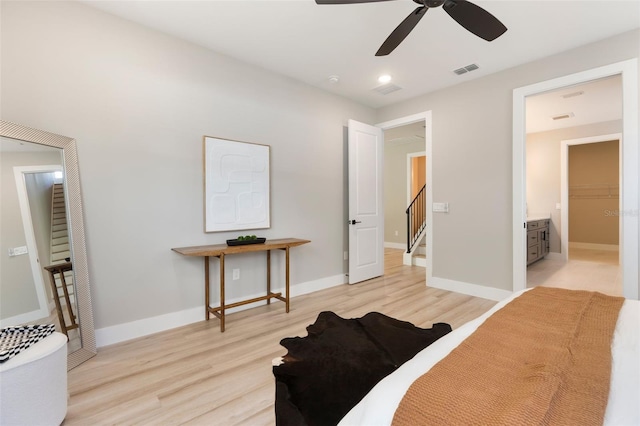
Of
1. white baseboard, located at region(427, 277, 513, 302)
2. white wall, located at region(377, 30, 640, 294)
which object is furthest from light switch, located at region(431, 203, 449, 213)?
white baseboard, located at region(427, 277, 513, 302)

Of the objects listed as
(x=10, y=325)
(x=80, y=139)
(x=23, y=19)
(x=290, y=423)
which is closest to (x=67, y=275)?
(x=10, y=325)

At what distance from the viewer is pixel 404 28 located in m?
1.99

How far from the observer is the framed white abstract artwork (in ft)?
9.69

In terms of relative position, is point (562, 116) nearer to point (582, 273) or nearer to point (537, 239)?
point (537, 239)

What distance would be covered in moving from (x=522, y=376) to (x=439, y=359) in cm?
24

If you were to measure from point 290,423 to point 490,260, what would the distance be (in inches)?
132

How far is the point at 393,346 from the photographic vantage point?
1.54 m

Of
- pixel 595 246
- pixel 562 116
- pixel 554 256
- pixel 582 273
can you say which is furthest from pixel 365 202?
pixel 595 246

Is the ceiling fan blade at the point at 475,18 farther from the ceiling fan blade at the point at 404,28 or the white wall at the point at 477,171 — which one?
the white wall at the point at 477,171

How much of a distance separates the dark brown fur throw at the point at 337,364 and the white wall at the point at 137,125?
5.37 feet

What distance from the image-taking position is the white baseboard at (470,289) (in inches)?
136

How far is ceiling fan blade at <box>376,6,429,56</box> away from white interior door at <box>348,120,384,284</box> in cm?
196

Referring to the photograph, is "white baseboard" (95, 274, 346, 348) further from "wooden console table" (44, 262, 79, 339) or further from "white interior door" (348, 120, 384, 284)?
"white interior door" (348, 120, 384, 284)

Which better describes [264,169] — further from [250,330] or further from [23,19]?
[23,19]
